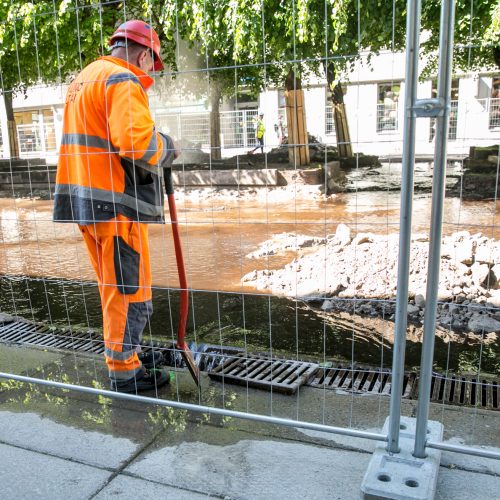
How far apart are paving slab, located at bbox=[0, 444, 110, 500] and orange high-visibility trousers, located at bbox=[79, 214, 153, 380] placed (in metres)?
0.72

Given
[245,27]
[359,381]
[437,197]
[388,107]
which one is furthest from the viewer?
[245,27]

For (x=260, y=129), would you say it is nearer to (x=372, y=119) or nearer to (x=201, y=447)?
(x=372, y=119)

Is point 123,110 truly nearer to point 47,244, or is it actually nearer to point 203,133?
point 203,133

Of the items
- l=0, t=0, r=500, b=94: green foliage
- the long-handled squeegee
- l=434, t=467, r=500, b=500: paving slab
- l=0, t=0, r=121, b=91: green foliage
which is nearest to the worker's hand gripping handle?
the long-handled squeegee

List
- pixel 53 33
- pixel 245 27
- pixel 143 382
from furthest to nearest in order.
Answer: pixel 53 33
pixel 245 27
pixel 143 382

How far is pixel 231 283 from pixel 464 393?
3497 millimetres

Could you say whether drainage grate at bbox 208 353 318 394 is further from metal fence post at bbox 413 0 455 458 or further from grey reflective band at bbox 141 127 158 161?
grey reflective band at bbox 141 127 158 161

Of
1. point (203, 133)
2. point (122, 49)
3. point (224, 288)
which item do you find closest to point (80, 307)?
point (224, 288)

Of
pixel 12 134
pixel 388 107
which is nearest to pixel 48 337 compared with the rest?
pixel 388 107

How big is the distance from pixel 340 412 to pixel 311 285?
9.96 feet

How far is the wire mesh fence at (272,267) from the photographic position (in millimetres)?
2707

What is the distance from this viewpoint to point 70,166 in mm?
2914

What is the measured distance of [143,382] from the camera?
305 centimetres

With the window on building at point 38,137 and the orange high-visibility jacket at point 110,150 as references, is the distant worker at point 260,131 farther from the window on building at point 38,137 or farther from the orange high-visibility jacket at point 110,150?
the window on building at point 38,137
